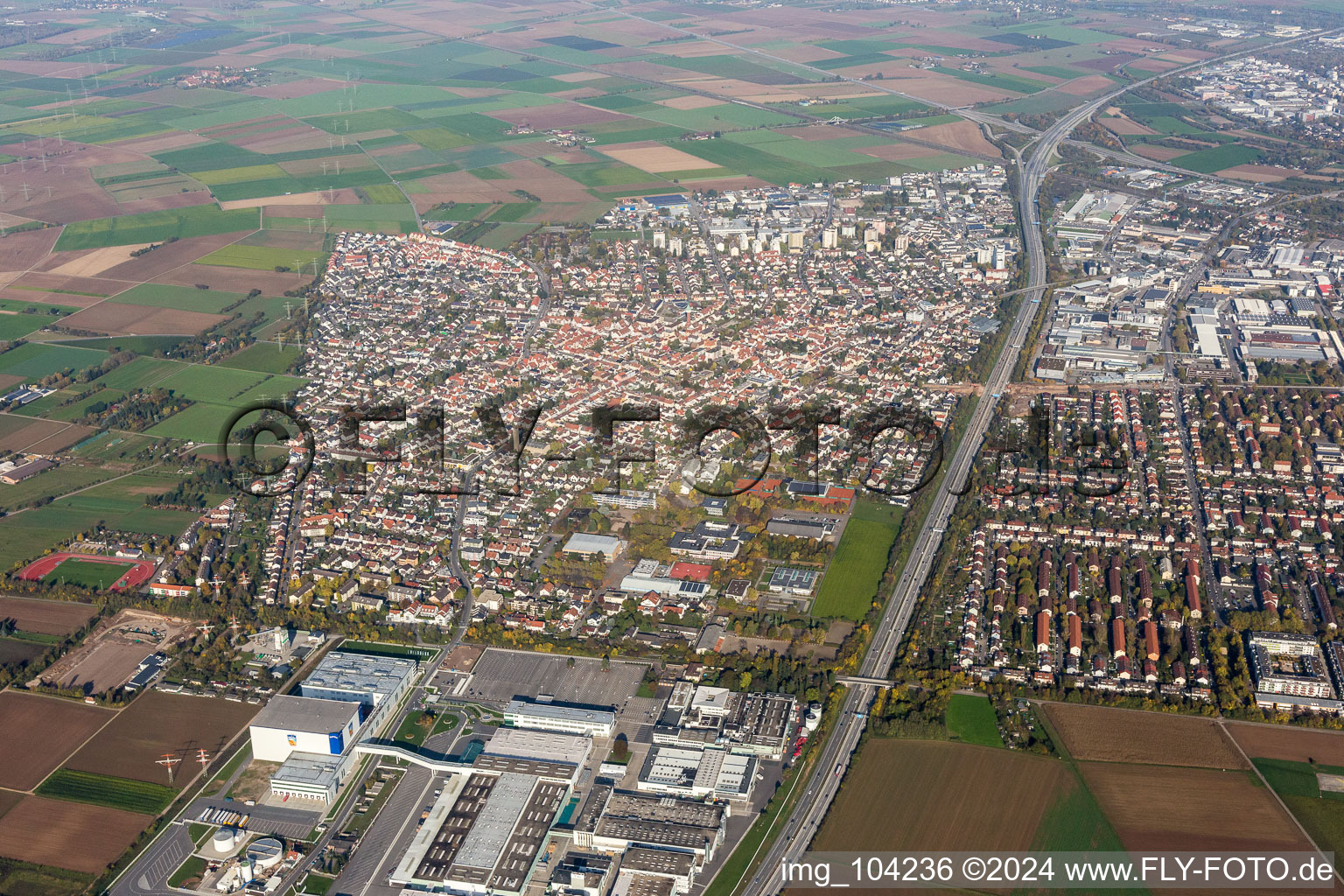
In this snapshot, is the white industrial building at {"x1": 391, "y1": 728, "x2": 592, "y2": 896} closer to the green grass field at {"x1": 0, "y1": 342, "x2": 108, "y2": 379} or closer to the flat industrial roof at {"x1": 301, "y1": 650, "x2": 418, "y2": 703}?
the flat industrial roof at {"x1": 301, "y1": 650, "x2": 418, "y2": 703}

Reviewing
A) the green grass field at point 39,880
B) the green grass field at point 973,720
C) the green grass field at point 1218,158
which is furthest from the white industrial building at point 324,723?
the green grass field at point 1218,158

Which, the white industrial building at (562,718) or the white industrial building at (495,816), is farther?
the white industrial building at (562,718)

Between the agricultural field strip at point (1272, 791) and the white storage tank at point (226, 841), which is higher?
the agricultural field strip at point (1272, 791)

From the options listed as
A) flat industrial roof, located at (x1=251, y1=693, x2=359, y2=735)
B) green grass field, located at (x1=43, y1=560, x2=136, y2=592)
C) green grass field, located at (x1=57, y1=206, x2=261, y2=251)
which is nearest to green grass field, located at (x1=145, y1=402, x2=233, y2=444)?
green grass field, located at (x1=43, y1=560, x2=136, y2=592)

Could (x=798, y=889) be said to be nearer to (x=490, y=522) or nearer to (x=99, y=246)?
(x=490, y=522)

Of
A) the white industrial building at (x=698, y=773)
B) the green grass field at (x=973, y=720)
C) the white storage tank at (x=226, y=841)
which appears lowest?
the white storage tank at (x=226, y=841)

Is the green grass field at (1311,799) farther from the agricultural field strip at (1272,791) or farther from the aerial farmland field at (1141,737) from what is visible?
the aerial farmland field at (1141,737)

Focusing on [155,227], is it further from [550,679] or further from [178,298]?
[550,679]
